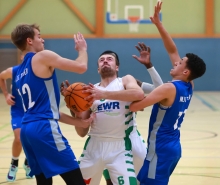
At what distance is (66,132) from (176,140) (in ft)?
19.4

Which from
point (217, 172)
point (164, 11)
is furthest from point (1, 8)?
point (217, 172)

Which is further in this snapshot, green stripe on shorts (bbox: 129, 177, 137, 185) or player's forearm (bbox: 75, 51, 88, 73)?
green stripe on shorts (bbox: 129, 177, 137, 185)

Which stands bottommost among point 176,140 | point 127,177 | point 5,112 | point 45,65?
point 5,112

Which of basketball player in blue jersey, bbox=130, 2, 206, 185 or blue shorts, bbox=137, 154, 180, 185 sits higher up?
basketball player in blue jersey, bbox=130, 2, 206, 185

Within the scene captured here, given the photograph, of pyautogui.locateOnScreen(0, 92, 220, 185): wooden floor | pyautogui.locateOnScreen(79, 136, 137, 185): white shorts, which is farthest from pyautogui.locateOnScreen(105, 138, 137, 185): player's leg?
pyautogui.locateOnScreen(0, 92, 220, 185): wooden floor

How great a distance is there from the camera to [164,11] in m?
18.3

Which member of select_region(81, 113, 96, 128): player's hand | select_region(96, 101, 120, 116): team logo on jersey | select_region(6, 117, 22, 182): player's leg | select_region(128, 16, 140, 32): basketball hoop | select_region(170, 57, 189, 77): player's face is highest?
select_region(128, 16, 140, 32): basketball hoop

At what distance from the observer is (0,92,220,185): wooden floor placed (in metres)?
6.22

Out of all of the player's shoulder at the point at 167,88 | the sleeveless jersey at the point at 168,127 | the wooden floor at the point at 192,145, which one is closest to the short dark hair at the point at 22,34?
the player's shoulder at the point at 167,88

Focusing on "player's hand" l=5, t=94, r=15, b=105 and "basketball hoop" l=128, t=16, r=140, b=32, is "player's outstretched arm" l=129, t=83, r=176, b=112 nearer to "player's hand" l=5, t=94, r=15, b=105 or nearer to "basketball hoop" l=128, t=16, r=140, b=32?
"player's hand" l=5, t=94, r=15, b=105

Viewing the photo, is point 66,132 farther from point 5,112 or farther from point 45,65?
point 45,65

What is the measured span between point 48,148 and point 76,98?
55cm

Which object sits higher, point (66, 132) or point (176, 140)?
point (176, 140)

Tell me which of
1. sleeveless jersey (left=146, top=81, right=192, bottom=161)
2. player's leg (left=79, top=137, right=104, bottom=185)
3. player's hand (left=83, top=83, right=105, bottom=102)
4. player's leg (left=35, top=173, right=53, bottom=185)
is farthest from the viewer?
player's leg (left=79, top=137, right=104, bottom=185)
